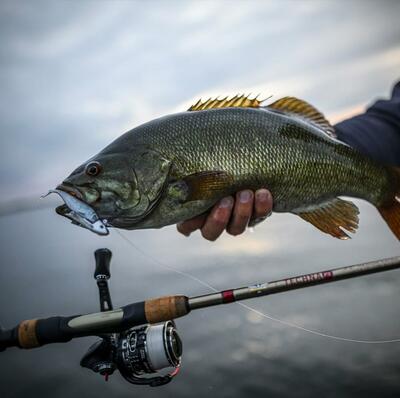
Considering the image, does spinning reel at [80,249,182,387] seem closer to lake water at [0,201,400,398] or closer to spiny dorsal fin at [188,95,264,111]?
lake water at [0,201,400,398]

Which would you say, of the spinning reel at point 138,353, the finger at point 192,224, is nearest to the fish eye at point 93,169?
the finger at point 192,224

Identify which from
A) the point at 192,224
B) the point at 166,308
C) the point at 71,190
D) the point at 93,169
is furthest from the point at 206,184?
the point at 166,308

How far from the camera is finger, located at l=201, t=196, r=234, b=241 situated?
2688 millimetres

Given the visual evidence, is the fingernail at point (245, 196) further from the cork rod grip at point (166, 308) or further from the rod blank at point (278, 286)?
the cork rod grip at point (166, 308)

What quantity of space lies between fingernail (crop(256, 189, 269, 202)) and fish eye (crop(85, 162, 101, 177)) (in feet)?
3.42

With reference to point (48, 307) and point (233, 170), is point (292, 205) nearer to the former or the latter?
point (233, 170)

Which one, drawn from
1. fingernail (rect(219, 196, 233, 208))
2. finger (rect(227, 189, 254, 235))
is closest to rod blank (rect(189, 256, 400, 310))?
finger (rect(227, 189, 254, 235))

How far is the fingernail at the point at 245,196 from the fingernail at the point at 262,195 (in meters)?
0.06

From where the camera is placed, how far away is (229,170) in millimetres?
2529

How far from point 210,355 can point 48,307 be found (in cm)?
706

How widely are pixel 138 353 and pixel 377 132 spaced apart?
3.00 meters

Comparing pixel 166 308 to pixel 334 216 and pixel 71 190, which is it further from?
pixel 334 216

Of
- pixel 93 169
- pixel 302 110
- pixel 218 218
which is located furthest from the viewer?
pixel 302 110

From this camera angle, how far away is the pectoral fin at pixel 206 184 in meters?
2.45
